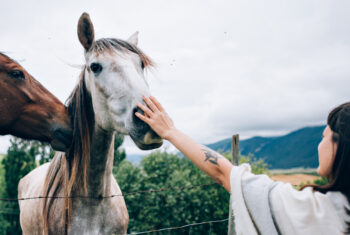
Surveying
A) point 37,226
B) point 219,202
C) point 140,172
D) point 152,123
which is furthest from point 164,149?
point 152,123

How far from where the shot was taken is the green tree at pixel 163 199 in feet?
51.8

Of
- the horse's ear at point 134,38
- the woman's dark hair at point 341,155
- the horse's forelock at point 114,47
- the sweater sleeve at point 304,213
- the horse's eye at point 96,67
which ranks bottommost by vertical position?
the sweater sleeve at point 304,213

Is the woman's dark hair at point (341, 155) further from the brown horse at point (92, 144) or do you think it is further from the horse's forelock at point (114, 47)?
the horse's forelock at point (114, 47)

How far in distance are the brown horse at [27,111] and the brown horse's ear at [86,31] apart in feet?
2.02

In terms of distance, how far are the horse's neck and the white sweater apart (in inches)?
65.2

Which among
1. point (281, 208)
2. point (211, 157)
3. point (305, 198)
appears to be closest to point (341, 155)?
point (305, 198)

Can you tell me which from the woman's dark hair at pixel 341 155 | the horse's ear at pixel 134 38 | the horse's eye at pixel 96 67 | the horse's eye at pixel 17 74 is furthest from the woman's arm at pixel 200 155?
the horse's ear at pixel 134 38

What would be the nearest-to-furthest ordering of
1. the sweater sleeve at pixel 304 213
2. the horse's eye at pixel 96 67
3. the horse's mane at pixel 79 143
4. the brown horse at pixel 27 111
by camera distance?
1. the sweater sleeve at pixel 304 213
2. the brown horse at pixel 27 111
3. the horse's eye at pixel 96 67
4. the horse's mane at pixel 79 143

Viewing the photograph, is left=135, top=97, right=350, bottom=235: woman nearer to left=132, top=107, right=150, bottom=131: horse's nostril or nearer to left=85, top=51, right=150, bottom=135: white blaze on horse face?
left=132, top=107, right=150, bottom=131: horse's nostril

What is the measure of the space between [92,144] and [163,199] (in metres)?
14.6

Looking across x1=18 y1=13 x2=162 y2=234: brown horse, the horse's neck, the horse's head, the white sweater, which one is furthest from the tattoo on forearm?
the horse's neck

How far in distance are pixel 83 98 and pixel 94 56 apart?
1.48 feet

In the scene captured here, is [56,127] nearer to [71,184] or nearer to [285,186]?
[71,184]

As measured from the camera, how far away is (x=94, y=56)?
244cm
